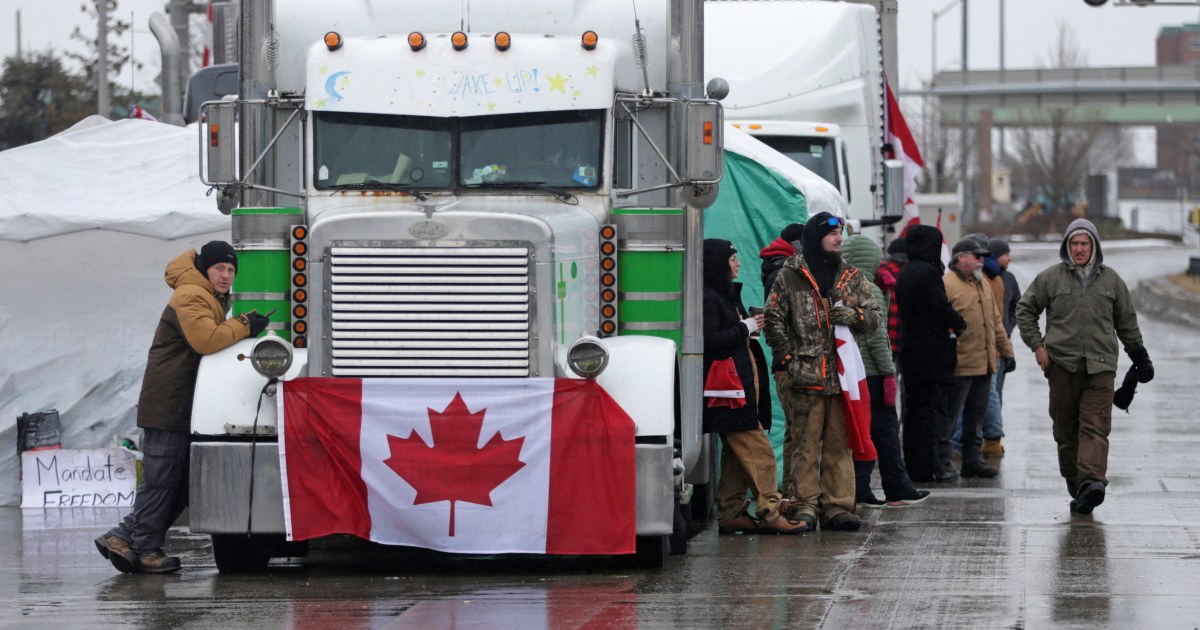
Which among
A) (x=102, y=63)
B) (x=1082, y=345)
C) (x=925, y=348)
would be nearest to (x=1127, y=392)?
(x=1082, y=345)

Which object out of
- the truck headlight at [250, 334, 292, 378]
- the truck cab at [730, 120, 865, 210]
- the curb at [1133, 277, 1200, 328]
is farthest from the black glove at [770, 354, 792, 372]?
the curb at [1133, 277, 1200, 328]

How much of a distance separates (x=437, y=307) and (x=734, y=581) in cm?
203

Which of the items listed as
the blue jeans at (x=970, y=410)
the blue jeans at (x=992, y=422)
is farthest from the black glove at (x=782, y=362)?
the blue jeans at (x=992, y=422)

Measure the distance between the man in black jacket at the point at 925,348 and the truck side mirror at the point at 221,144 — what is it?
17.7ft

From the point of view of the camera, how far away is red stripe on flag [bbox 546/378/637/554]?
912 centimetres

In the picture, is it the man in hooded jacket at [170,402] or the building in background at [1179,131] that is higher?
the building in background at [1179,131]

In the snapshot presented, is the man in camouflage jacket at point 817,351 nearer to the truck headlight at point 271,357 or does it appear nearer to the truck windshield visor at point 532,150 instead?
the truck windshield visor at point 532,150

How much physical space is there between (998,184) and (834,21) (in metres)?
97.5

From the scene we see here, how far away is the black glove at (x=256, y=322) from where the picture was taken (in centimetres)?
960

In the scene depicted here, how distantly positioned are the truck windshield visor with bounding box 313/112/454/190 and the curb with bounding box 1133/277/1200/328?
24.8 m

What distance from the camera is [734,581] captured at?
912 cm

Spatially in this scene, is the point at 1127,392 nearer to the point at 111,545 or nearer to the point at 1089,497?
the point at 1089,497

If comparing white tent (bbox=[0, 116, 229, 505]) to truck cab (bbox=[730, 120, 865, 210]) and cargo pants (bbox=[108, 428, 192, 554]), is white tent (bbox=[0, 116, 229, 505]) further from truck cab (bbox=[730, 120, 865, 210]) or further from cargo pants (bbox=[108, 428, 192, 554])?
truck cab (bbox=[730, 120, 865, 210])

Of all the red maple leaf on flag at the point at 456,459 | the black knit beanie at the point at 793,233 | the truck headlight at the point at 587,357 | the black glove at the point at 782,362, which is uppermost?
the black knit beanie at the point at 793,233
